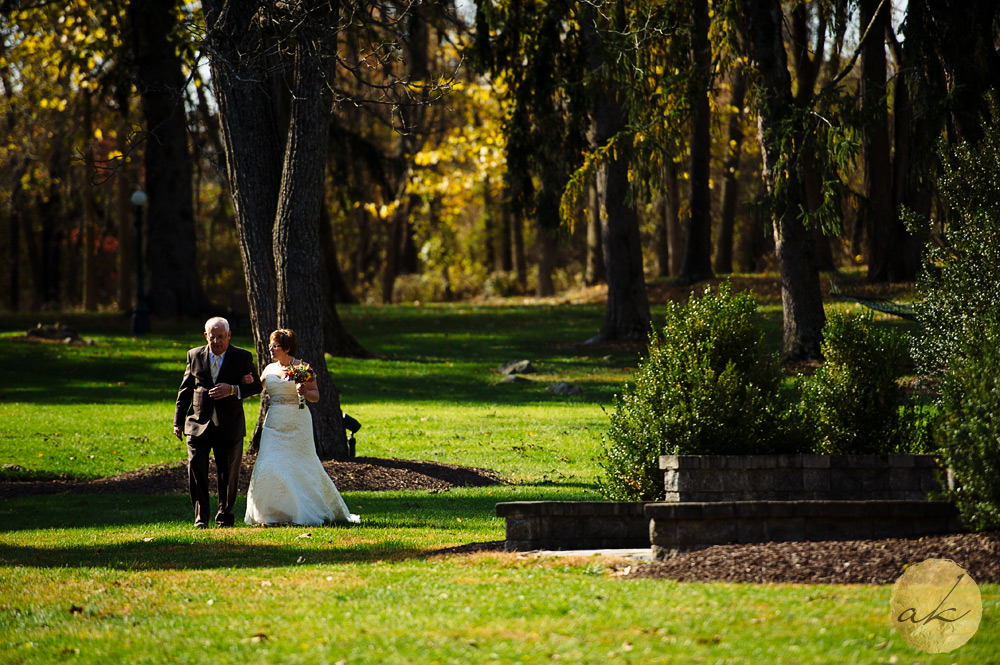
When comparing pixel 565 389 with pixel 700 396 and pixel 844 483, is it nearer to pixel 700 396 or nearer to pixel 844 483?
pixel 700 396

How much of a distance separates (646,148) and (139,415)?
10.3m

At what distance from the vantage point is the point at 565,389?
21281 millimetres

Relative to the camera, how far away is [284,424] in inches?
415

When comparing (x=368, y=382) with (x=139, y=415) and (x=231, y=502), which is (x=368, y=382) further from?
(x=231, y=502)

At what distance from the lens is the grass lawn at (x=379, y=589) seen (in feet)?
17.5

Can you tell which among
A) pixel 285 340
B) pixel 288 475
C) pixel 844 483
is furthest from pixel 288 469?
pixel 844 483

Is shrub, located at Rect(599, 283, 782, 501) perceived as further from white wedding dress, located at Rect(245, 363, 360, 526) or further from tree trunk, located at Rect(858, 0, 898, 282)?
tree trunk, located at Rect(858, 0, 898, 282)

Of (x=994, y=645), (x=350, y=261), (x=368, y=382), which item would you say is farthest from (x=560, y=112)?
(x=350, y=261)

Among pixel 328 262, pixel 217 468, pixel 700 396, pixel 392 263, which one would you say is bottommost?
pixel 217 468

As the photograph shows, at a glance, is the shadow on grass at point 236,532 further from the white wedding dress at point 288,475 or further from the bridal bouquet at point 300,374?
the bridal bouquet at point 300,374

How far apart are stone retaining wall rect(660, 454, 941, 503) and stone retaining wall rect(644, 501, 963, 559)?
1.70 ft

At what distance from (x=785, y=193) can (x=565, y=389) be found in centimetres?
596

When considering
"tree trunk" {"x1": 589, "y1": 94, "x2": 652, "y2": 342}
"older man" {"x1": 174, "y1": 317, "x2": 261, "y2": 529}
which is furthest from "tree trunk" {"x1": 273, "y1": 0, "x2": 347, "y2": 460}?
"tree trunk" {"x1": 589, "y1": 94, "x2": 652, "y2": 342}

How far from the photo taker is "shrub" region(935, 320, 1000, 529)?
6645 millimetres
